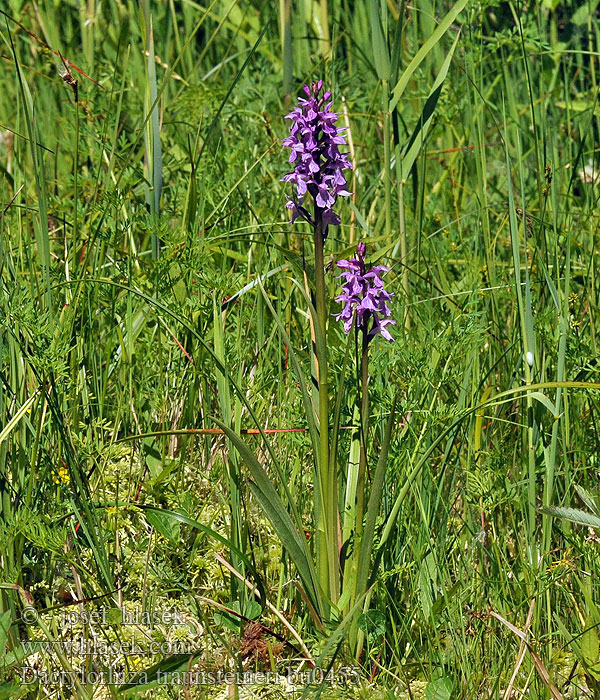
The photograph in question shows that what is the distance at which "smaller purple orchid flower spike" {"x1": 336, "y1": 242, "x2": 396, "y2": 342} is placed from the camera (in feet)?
4.45

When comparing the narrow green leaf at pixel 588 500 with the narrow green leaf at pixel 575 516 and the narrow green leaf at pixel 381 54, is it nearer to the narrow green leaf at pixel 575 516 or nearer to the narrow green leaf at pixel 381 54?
the narrow green leaf at pixel 575 516

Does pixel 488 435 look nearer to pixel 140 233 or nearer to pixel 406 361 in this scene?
pixel 406 361

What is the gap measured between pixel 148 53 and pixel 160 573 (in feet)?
4.67

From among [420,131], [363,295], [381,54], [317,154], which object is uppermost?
[381,54]

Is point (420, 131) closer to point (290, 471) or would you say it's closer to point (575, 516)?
point (290, 471)

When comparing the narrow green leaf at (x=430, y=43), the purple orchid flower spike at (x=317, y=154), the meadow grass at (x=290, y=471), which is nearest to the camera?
the purple orchid flower spike at (x=317, y=154)

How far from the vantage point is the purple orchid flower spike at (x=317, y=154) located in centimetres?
132

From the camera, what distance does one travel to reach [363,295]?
139cm

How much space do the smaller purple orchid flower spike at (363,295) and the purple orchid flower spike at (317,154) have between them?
3.0 inches

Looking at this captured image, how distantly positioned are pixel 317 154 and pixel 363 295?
0.83 feet

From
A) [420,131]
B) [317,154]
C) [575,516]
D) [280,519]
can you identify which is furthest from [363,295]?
[420,131]

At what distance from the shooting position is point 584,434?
191 cm

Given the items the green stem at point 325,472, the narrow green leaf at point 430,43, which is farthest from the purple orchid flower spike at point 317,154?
the narrow green leaf at point 430,43

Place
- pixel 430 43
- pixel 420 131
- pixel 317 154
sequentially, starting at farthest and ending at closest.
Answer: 1. pixel 420 131
2. pixel 430 43
3. pixel 317 154
